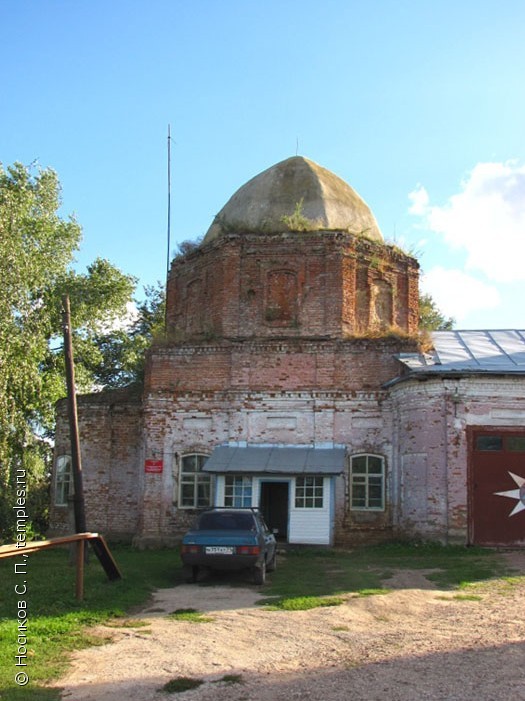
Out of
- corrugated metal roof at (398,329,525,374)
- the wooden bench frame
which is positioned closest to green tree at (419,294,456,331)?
corrugated metal roof at (398,329,525,374)

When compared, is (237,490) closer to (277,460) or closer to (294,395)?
(277,460)

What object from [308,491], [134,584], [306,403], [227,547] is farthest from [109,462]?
[227,547]

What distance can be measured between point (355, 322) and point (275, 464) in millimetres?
5378

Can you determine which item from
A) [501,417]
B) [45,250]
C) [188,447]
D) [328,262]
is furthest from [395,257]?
[45,250]

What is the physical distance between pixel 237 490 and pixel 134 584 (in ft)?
21.5

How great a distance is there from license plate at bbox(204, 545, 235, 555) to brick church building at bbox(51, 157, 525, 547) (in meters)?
5.49

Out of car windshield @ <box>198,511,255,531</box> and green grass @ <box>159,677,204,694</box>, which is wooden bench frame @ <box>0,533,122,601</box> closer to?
car windshield @ <box>198,511,255,531</box>

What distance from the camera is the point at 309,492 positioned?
18750 mm

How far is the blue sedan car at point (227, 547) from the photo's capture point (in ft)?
42.4

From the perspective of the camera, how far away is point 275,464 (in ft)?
61.7

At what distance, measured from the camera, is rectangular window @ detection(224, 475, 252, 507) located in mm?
18953

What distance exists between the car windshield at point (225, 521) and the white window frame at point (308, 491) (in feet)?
15.6

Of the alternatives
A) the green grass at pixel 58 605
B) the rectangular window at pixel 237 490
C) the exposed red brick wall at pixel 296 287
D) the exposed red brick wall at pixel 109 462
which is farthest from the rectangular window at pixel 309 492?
the exposed red brick wall at pixel 109 462

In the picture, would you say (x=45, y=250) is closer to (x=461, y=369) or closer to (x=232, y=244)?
(x=232, y=244)
